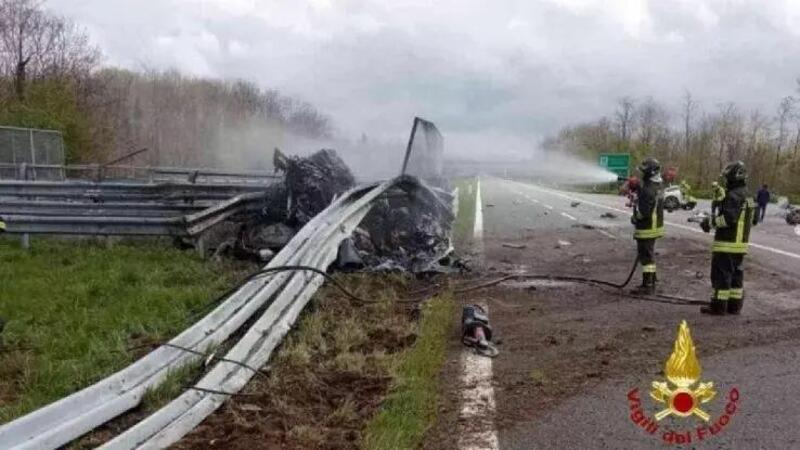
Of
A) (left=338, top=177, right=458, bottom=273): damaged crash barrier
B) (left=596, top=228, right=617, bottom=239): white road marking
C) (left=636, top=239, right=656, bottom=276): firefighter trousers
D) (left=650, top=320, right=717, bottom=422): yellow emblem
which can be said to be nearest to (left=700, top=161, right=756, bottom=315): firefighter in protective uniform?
(left=636, top=239, right=656, bottom=276): firefighter trousers

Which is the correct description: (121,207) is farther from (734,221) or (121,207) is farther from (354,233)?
(734,221)

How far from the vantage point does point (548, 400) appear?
420 centimetres

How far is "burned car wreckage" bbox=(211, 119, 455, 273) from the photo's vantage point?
27.9 ft

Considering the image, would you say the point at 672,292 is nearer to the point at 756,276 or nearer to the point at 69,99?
the point at 756,276

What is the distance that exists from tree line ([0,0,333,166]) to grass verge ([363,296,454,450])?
19830 millimetres

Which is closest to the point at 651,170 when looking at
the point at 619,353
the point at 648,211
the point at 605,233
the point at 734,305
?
the point at 648,211

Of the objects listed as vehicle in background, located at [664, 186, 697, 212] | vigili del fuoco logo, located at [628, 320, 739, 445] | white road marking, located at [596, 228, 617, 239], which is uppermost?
vigili del fuoco logo, located at [628, 320, 739, 445]

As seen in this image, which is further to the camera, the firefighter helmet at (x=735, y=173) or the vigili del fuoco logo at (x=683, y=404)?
the firefighter helmet at (x=735, y=173)

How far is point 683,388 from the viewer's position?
4258 millimetres

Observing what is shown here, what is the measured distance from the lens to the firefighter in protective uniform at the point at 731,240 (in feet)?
22.3

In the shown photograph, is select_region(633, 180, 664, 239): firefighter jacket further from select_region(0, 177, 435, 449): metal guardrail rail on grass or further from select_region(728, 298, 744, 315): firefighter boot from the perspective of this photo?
select_region(0, 177, 435, 449): metal guardrail rail on grass

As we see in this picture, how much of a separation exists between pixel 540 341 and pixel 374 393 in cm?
183

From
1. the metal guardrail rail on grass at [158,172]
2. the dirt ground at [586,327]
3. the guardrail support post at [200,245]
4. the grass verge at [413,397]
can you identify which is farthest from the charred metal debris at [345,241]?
the grass verge at [413,397]

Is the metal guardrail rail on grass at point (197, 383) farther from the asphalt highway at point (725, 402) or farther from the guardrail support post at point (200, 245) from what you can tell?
the guardrail support post at point (200, 245)
